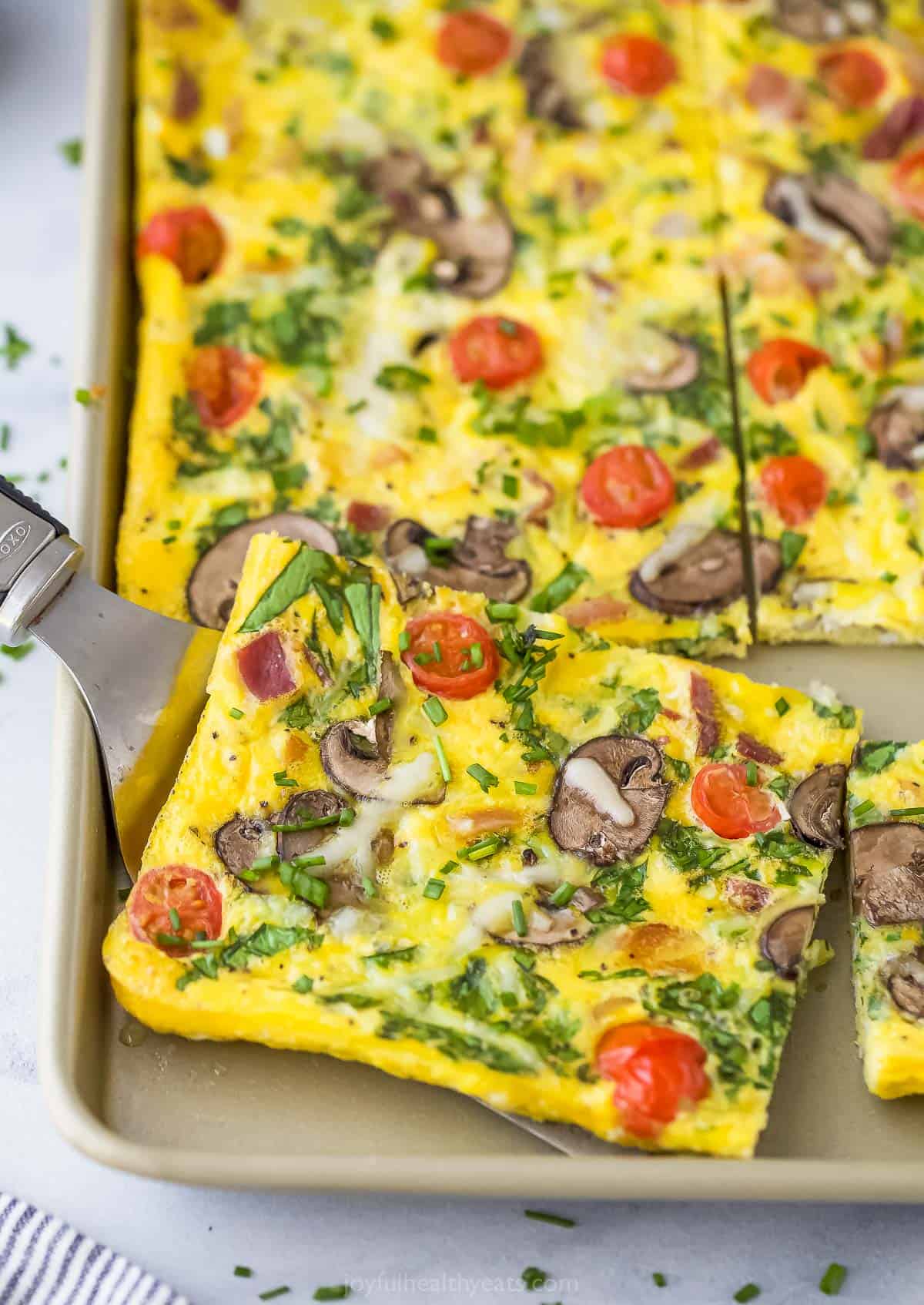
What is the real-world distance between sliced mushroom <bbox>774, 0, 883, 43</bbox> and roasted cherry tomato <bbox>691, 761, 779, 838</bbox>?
110 inches

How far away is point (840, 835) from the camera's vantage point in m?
3.36

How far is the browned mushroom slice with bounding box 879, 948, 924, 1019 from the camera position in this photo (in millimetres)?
3082

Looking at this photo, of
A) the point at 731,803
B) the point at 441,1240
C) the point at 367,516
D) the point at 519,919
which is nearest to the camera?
the point at 519,919

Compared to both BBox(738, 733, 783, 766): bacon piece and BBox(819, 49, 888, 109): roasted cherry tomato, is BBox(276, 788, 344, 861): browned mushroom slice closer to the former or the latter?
BBox(738, 733, 783, 766): bacon piece

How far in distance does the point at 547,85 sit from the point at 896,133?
1.13 m

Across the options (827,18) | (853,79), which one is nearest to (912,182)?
(853,79)

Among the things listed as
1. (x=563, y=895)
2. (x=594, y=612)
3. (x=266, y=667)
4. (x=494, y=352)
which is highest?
(x=494, y=352)

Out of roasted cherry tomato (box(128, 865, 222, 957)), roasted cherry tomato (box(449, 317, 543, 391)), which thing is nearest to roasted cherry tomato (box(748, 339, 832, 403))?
roasted cherry tomato (box(449, 317, 543, 391))

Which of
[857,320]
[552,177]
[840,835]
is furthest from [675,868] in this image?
[552,177]

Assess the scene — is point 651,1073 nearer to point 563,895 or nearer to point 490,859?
point 563,895

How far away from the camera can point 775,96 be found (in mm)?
4652

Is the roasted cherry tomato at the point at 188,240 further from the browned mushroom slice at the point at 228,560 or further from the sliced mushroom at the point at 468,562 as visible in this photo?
the sliced mushroom at the point at 468,562

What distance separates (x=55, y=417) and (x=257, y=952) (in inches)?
83.4

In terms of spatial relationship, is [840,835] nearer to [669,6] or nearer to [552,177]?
[552,177]
